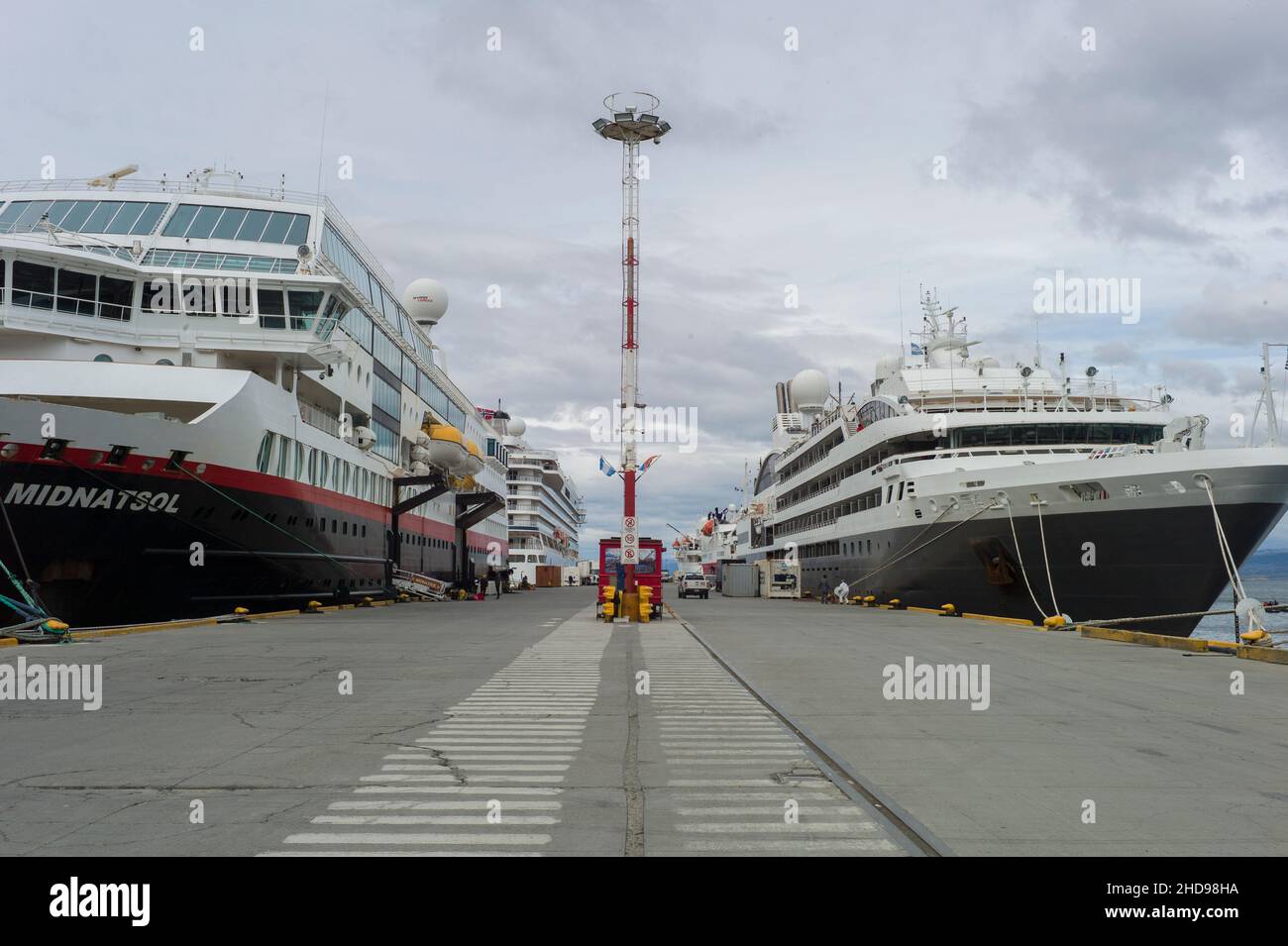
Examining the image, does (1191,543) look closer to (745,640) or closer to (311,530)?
(745,640)

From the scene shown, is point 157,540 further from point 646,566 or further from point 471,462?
point 471,462

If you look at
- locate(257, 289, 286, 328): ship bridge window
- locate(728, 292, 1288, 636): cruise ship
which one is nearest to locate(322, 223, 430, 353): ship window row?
locate(257, 289, 286, 328): ship bridge window

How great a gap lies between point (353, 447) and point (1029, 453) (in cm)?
2487

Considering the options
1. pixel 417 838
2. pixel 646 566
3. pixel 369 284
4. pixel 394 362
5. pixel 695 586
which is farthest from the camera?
pixel 695 586

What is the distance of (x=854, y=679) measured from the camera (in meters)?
12.7

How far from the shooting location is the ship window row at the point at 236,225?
105 feet

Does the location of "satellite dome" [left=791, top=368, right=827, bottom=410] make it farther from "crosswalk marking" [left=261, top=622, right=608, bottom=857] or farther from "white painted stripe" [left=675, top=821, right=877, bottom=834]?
"white painted stripe" [left=675, top=821, right=877, bottom=834]

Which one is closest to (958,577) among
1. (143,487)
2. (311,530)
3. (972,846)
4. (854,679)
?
(854,679)

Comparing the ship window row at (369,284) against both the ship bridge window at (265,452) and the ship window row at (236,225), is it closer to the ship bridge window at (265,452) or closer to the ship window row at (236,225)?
the ship window row at (236,225)

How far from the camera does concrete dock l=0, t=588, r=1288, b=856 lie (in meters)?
5.07

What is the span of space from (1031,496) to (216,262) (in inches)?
1037

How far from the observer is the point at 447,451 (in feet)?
151

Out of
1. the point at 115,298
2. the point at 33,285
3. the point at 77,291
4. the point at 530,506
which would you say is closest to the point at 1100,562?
the point at 115,298
